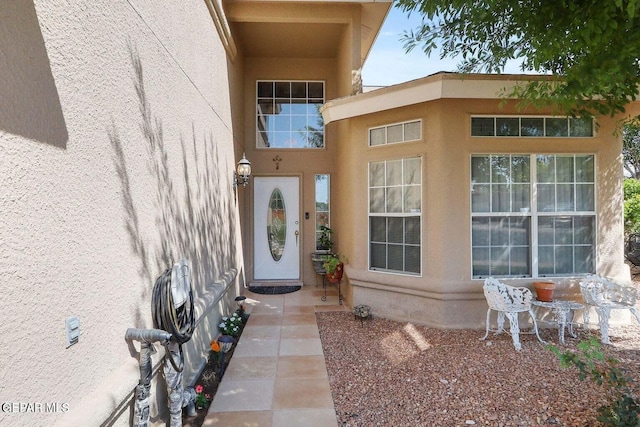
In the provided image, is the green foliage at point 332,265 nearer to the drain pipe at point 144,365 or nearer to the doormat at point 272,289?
the doormat at point 272,289

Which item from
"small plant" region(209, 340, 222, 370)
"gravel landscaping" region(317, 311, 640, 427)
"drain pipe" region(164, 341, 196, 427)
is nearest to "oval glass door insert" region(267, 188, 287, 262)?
"gravel landscaping" region(317, 311, 640, 427)

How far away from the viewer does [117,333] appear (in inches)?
84.6

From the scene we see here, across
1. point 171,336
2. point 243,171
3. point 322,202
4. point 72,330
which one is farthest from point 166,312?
point 322,202

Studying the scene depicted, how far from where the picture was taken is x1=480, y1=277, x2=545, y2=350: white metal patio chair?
14.2ft

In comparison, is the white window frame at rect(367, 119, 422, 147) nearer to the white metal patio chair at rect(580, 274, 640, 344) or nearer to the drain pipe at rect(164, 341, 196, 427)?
the white metal patio chair at rect(580, 274, 640, 344)

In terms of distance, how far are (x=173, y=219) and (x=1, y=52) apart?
2021 mm

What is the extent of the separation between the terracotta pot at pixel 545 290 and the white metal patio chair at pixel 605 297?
39 centimetres

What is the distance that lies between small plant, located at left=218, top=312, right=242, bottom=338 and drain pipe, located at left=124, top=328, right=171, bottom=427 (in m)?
2.44

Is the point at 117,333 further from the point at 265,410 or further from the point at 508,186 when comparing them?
the point at 508,186

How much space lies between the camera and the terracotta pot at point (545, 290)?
4.70 m

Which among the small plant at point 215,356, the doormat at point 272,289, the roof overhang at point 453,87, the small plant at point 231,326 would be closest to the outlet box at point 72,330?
the small plant at point 215,356

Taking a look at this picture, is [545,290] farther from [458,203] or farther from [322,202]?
[322,202]

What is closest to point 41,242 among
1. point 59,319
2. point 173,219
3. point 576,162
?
point 59,319

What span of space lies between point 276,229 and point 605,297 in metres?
5.89
